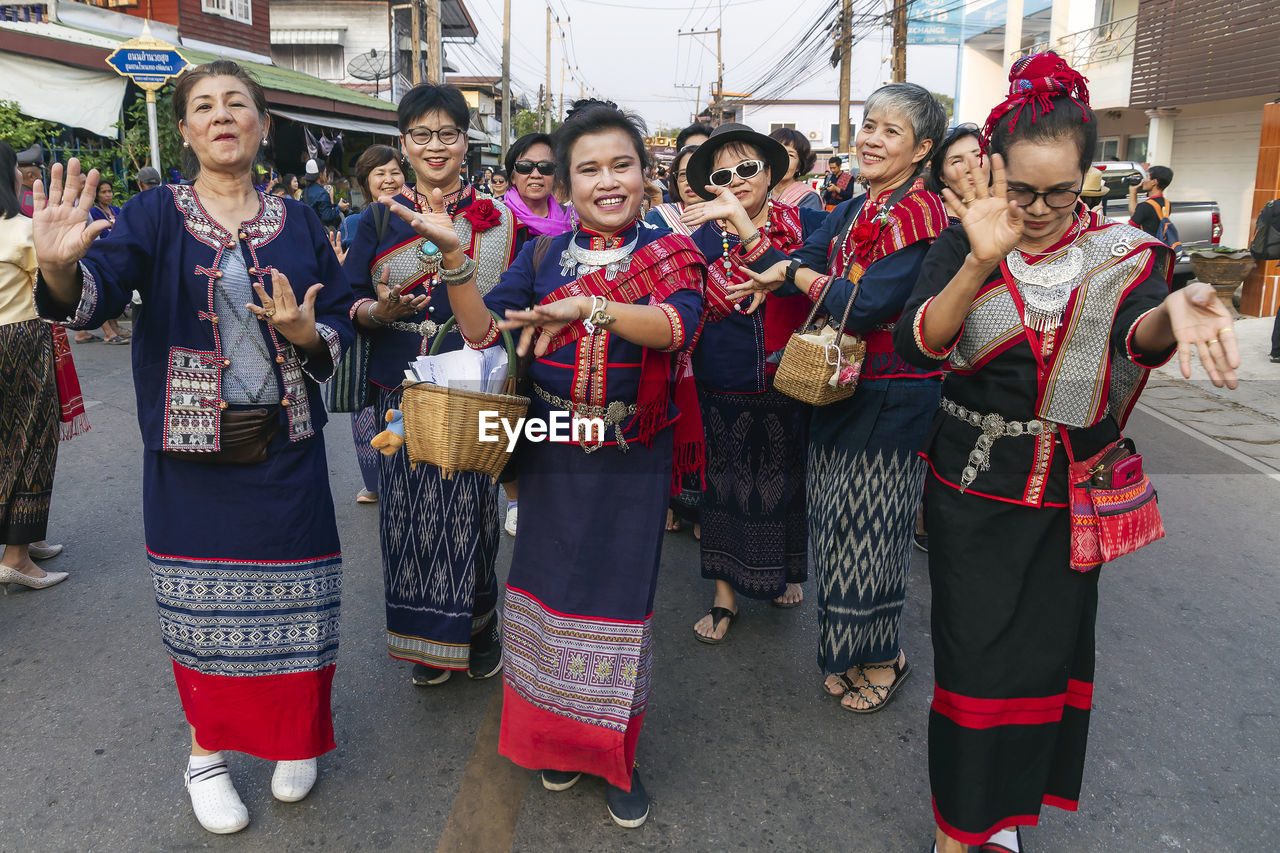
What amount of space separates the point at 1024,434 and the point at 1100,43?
69.6ft

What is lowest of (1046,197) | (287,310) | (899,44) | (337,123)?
(287,310)

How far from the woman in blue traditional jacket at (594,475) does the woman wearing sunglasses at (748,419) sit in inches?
38.0

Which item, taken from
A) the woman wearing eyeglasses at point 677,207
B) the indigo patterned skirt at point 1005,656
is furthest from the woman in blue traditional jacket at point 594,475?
the indigo patterned skirt at point 1005,656

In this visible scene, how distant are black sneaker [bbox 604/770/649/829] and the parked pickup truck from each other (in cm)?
1251

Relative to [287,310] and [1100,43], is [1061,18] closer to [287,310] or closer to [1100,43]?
[1100,43]

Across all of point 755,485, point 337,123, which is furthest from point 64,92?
point 755,485

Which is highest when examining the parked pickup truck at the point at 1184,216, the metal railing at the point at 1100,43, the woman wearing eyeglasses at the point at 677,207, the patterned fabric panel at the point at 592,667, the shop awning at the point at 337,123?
the metal railing at the point at 1100,43

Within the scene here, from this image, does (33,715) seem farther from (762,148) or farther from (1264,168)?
(1264,168)

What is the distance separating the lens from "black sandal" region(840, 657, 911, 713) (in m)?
3.27

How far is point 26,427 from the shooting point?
13.6 feet

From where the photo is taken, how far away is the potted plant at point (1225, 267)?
11.2 metres

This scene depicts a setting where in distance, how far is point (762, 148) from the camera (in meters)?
3.56

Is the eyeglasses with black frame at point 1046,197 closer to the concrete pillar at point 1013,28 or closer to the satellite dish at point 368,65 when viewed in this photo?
the concrete pillar at point 1013,28

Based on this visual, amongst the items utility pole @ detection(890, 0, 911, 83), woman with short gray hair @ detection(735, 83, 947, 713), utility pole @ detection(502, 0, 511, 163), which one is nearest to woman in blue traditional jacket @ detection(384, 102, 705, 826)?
woman with short gray hair @ detection(735, 83, 947, 713)
